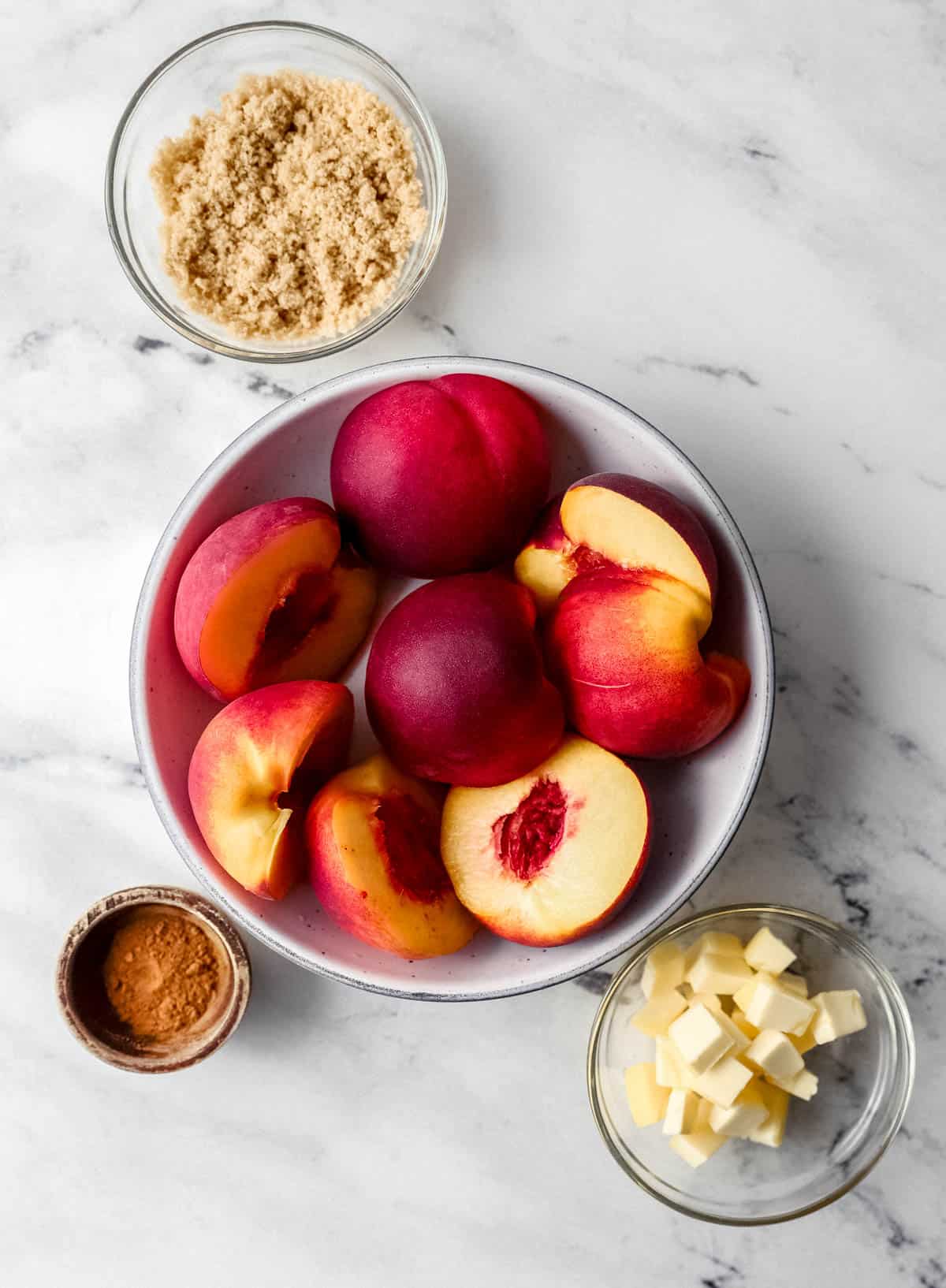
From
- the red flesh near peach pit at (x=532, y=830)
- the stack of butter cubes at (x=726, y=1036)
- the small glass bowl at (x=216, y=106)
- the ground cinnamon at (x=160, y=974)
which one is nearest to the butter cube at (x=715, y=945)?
the stack of butter cubes at (x=726, y=1036)

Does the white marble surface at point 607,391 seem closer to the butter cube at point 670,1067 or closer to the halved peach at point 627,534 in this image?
the butter cube at point 670,1067

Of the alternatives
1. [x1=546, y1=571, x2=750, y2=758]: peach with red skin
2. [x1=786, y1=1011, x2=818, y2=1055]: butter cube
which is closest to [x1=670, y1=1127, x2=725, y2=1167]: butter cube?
[x1=786, y1=1011, x2=818, y2=1055]: butter cube

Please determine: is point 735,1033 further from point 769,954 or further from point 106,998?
point 106,998

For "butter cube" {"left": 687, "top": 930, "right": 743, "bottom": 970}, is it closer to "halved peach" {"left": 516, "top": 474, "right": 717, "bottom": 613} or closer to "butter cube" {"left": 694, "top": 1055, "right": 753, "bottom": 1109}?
"butter cube" {"left": 694, "top": 1055, "right": 753, "bottom": 1109}

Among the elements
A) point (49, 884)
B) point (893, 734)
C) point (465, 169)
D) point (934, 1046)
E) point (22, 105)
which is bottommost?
point (49, 884)

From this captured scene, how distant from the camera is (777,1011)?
3.14 feet

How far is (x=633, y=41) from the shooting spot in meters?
1.07

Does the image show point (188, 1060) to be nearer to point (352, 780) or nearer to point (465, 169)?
point (352, 780)

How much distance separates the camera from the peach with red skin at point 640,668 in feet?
2.83

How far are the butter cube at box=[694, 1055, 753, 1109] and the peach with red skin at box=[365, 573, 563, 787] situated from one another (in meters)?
0.32

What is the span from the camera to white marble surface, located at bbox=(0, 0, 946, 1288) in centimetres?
107

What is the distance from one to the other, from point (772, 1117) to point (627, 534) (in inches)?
22.1

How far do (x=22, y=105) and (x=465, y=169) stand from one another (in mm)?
447

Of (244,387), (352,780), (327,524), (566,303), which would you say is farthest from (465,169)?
(352,780)
